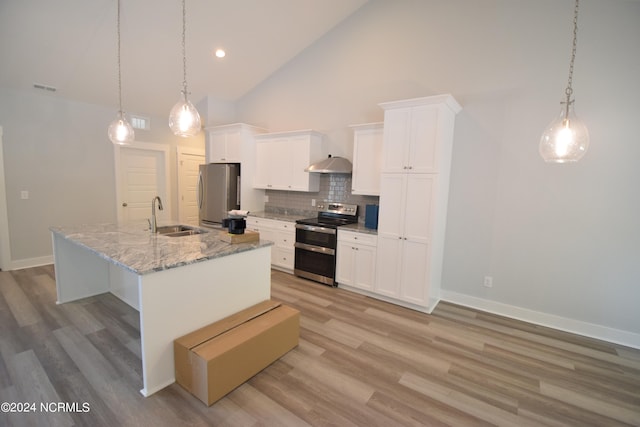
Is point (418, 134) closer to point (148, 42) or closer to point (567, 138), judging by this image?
point (567, 138)

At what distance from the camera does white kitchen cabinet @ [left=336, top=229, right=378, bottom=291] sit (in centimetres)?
372

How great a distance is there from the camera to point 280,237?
459 cm

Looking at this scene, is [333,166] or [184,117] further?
[333,166]

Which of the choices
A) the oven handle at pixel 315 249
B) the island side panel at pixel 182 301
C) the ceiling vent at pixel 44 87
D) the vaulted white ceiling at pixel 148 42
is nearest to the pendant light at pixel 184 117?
the island side panel at pixel 182 301

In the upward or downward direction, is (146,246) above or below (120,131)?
below

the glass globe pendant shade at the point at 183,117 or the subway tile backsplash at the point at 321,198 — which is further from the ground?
the glass globe pendant shade at the point at 183,117

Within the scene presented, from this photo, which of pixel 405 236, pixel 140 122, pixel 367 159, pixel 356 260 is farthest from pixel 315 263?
pixel 140 122

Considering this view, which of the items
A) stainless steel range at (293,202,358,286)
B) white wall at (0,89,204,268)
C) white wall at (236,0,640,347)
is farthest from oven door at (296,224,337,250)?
white wall at (0,89,204,268)

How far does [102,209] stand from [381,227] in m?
4.88

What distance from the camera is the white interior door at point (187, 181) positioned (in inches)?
244

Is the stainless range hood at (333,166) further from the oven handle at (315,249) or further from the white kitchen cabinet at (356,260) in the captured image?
the oven handle at (315,249)

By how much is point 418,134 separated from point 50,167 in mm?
5535

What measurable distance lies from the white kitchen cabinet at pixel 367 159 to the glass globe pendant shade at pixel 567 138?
2002 mm

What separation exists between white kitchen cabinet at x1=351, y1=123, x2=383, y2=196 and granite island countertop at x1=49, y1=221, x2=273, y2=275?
6.05 feet
